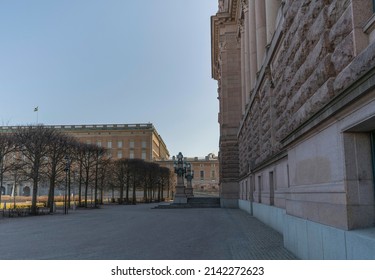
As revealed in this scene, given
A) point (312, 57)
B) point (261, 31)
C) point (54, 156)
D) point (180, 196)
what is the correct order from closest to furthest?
point (312, 57) → point (261, 31) → point (54, 156) → point (180, 196)

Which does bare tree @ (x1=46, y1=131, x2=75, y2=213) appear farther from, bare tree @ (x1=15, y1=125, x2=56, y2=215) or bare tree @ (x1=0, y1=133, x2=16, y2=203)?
bare tree @ (x1=0, y1=133, x2=16, y2=203)

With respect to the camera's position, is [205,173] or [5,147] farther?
[205,173]

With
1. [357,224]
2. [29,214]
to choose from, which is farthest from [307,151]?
[29,214]

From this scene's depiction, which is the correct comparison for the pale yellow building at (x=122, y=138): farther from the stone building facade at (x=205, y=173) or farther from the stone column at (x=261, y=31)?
the stone column at (x=261, y=31)

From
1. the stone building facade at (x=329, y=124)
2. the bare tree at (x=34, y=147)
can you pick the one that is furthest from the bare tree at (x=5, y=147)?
the stone building facade at (x=329, y=124)

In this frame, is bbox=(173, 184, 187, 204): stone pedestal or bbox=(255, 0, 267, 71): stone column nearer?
bbox=(255, 0, 267, 71): stone column

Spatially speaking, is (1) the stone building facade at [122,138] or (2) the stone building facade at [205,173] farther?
(2) the stone building facade at [205,173]

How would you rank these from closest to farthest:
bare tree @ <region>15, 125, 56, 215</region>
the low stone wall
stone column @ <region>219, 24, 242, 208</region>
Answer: the low stone wall < bare tree @ <region>15, 125, 56, 215</region> < stone column @ <region>219, 24, 242, 208</region>

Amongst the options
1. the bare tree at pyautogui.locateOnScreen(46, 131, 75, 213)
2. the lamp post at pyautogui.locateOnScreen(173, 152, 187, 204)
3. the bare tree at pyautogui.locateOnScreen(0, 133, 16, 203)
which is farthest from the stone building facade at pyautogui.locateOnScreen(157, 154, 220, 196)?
the bare tree at pyautogui.locateOnScreen(0, 133, 16, 203)

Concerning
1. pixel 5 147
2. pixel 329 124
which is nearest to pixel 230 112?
pixel 5 147

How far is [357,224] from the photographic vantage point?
21.4 feet

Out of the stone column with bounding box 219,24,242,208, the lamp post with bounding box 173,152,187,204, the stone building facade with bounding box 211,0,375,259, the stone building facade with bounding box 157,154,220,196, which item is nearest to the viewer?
the stone building facade with bounding box 211,0,375,259

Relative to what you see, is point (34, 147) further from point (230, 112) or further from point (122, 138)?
point (122, 138)
